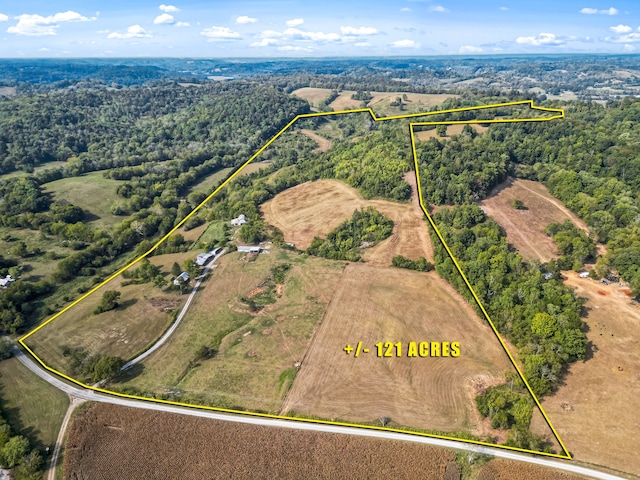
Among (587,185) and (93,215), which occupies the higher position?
(587,185)

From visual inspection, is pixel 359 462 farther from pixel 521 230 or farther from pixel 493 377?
pixel 521 230

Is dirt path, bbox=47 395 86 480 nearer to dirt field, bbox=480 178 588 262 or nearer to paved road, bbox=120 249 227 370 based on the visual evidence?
paved road, bbox=120 249 227 370

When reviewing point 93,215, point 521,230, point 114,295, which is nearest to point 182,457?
point 114,295

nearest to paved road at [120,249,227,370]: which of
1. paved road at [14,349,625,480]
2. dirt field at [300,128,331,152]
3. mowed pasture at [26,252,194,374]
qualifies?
mowed pasture at [26,252,194,374]

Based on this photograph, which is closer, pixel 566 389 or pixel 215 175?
pixel 566 389

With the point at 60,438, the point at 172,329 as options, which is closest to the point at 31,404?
the point at 60,438

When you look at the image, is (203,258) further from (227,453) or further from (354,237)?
(227,453)
